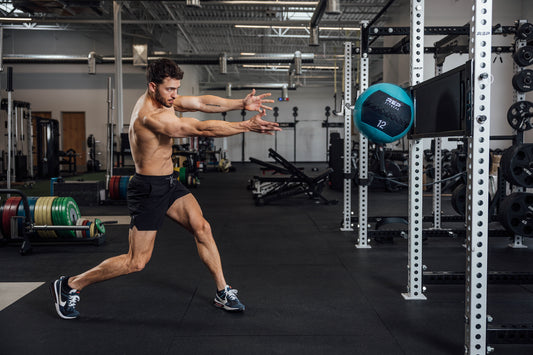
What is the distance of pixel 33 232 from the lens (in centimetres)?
367

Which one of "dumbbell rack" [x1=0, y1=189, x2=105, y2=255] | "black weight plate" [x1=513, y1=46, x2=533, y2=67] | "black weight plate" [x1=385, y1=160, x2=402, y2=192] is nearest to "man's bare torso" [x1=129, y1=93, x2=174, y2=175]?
"dumbbell rack" [x1=0, y1=189, x2=105, y2=255]

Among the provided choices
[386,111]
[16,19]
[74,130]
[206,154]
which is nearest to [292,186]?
[386,111]

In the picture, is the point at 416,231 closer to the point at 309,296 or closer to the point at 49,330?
the point at 309,296

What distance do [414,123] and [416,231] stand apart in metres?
0.63

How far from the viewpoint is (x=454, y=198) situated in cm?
417

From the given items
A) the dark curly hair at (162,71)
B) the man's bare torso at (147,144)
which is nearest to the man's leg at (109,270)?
the man's bare torso at (147,144)

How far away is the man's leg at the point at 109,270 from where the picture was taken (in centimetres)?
218

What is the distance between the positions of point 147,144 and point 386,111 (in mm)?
1244

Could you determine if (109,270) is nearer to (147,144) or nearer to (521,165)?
(147,144)

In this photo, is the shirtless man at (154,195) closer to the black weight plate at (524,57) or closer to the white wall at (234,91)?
the black weight plate at (524,57)

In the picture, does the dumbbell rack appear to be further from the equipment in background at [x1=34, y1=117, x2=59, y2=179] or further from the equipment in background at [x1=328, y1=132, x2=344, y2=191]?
the equipment in background at [x1=34, y1=117, x2=59, y2=179]

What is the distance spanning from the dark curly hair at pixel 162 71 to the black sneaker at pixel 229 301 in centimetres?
119

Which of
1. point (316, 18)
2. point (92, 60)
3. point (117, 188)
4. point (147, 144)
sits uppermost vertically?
point (316, 18)

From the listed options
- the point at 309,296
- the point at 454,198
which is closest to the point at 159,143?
the point at 309,296
